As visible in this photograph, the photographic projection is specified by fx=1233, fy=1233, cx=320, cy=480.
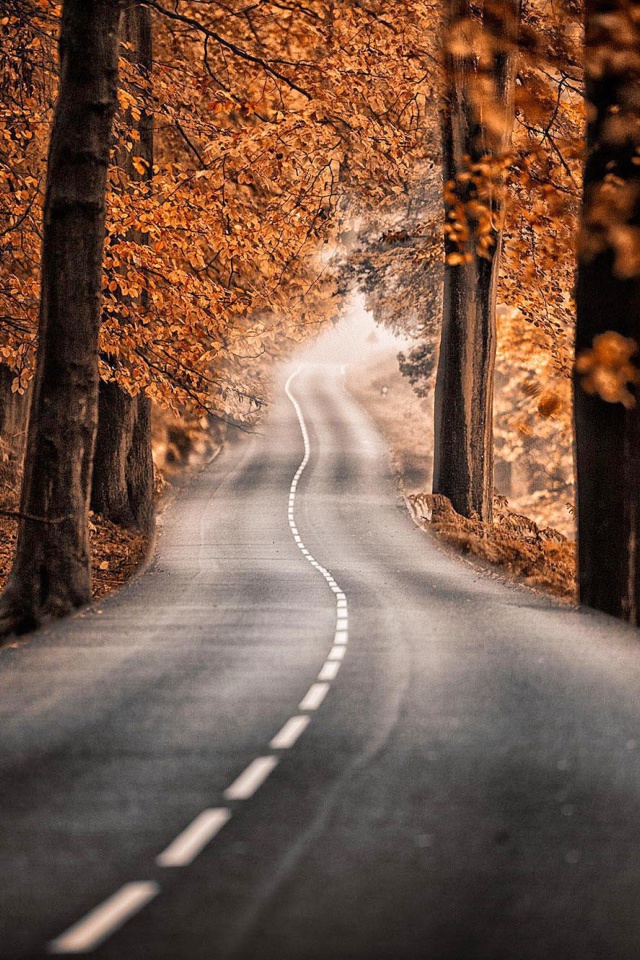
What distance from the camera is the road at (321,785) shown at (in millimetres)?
5035

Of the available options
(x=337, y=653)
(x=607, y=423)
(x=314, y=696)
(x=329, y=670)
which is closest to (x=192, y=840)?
(x=314, y=696)

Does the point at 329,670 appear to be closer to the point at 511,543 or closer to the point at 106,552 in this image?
the point at 106,552

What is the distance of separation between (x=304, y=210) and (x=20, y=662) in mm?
12669

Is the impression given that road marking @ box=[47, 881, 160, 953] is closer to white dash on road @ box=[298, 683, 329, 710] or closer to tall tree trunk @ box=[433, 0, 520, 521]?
white dash on road @ box=[298, 683, 329, 710]

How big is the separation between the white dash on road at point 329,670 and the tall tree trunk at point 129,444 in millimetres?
15011

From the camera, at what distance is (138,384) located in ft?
68.3

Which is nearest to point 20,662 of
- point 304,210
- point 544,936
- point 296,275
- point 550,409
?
point 550,409

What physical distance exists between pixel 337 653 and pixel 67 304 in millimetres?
5885

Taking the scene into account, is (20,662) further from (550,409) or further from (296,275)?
(296,275)

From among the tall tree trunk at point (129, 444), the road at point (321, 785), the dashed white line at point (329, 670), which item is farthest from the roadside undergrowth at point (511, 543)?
the dashed white line at point (329, 670)

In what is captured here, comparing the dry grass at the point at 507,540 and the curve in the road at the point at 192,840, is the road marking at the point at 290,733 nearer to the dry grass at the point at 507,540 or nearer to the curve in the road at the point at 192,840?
the curve in the road at the point at 192,840

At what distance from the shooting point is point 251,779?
7.41 meters

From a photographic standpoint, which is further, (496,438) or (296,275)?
(496,438)

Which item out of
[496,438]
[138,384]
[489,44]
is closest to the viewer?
[489,44]
